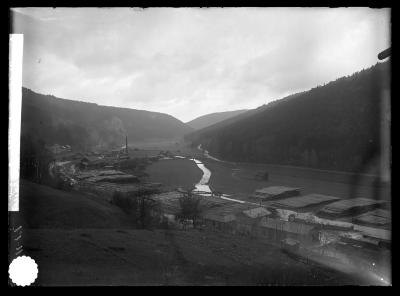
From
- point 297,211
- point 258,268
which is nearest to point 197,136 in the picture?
point 297,211

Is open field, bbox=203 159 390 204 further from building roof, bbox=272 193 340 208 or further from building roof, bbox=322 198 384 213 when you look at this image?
building roof, bbox=272 193 340 208

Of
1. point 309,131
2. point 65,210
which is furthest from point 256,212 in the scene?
point 309,131

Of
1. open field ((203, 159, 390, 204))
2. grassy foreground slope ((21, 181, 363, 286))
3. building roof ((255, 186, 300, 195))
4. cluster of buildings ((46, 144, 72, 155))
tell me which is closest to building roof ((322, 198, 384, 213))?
open field ((203, 159, 390, 204))

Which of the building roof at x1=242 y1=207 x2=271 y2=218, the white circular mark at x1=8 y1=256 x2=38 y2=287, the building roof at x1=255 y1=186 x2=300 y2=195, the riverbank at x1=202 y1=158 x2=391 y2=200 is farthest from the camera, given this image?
the building roof at x1=255 y1=186 x2=300 y2=195

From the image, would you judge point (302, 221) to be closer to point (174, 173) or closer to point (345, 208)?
point (345, 208)

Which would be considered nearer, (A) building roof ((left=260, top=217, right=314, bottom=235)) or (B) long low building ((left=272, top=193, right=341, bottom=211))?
(A) building roof ((left=260, top=217, right=314, bottom=235))

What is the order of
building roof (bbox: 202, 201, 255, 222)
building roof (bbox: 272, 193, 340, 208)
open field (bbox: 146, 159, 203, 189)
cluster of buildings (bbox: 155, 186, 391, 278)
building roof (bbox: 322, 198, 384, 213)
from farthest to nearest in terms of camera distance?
building roof (bbox: 272, 193, 340, 208)
building roof (bbox: 322, 198, 384, 213)
open field (bbox: 146, 159, 203, 189)
building roof (bbox: 202, 201, 255, 222)
cluster of buildings (bbox: 155, 186, 391, 278)
